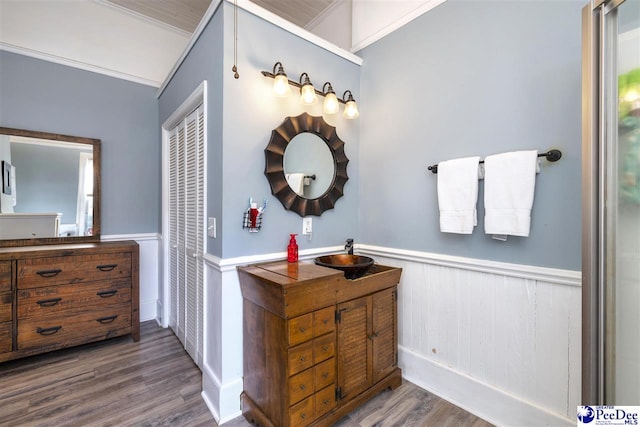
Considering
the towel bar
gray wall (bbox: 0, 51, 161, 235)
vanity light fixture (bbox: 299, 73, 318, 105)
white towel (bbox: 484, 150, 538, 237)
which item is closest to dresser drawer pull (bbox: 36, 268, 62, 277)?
gray wall (bbox: 0, 51, 161, 235)

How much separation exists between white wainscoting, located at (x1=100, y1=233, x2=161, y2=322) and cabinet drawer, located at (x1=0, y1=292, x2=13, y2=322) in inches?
39.3

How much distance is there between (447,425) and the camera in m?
1.58

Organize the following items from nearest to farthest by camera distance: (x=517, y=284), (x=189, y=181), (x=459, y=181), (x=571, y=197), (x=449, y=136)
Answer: (x=571, y=197) → (x=517, y=284) → (x=459, y=181) → (x=449, y=136) → (x=189, y=181)

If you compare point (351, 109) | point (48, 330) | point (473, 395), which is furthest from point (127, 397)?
point (351, 109)

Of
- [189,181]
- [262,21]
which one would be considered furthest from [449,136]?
[189,181]

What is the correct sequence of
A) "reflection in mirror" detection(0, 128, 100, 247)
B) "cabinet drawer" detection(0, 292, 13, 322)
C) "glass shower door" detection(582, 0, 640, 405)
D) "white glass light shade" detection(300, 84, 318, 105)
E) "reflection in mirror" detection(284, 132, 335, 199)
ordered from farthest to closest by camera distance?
"reflection in mirror" detection(0, 128, 100, 247)
"cabinet drawer" detection(0, 292, 13, 322)
"reflection in mirror" detection(284, 132, 335, 199)
"white glass light shade" detection(300, 84, 318, 105)
"glass shower door" detection(582, 0, 640, 405)

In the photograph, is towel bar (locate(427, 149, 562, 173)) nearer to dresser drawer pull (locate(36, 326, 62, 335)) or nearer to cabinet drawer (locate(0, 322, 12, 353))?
dresser drawer pull (locate(36, 326, 62, 335))

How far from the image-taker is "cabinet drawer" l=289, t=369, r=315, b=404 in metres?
1.37

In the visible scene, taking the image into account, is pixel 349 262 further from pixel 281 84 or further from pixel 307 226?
pixel 281 84

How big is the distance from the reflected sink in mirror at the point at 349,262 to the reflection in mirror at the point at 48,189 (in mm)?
2284

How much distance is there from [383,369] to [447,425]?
1.41 ft

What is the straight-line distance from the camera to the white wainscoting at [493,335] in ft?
4.58

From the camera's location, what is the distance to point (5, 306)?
6.64ft

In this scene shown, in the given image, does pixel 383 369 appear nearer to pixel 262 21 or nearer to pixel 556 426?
pixel 556 426
